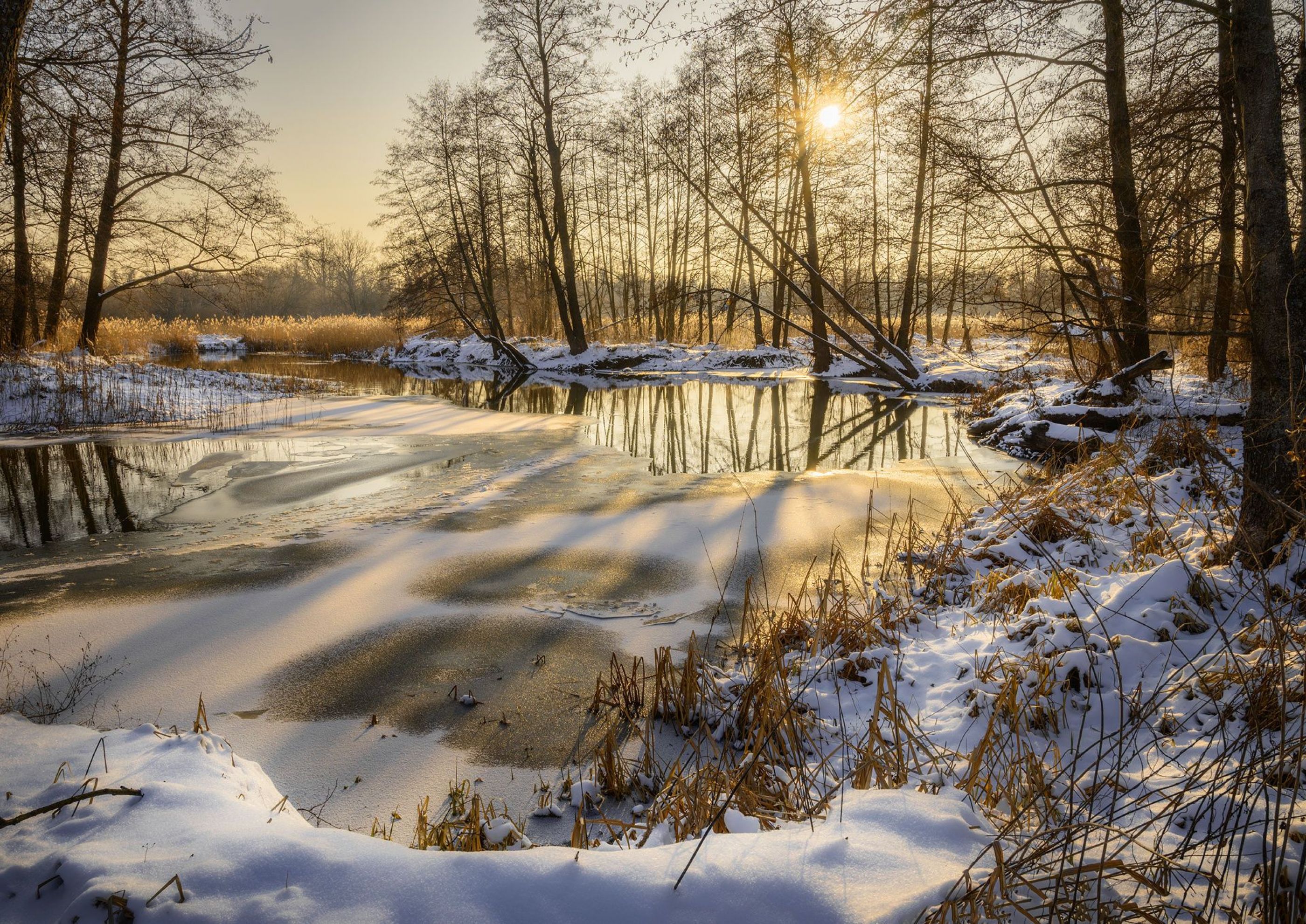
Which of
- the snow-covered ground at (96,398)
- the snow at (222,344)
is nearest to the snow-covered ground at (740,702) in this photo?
the snow-covered ground at (96,398)

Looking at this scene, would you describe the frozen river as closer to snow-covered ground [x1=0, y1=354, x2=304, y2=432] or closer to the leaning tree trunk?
snow-covered ground [x1=0, y1=354, x2=304, y2=432]

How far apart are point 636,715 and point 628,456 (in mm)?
6382

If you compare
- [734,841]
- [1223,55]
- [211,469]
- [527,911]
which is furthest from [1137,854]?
[1223,55]

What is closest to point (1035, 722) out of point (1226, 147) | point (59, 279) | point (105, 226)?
point (1226, 147)

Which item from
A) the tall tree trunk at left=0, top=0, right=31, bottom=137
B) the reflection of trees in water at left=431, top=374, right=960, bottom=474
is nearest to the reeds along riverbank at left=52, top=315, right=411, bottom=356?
the reflection of trees in water at left=431, top=374, right=960, bottom=474

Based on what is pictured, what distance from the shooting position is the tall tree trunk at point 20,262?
10.6 metres

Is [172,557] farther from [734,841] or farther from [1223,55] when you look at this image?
[1223,55]

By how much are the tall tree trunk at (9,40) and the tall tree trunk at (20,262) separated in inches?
340

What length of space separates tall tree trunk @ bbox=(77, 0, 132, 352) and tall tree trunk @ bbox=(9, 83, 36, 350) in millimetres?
943

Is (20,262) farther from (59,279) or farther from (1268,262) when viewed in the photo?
(1268,262)

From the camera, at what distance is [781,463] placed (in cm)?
897

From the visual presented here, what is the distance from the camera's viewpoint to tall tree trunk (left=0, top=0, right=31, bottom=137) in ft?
12.0

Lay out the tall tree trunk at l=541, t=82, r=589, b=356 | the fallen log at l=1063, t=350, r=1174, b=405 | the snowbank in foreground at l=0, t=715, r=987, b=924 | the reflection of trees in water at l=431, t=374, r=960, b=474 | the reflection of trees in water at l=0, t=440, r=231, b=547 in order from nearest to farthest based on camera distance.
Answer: the snowbank in foreground at l=0, t=715, r=987, b=924
the reflection of trees in water at l=0, t=440, r=231, b=547
the fallen log at l=1063, t=350, r=1174, b=405
the reflection of trees in water at l=431, t=374, r=960, b=474
the tall tree trunk at l=541, t=82, r=589, b=356

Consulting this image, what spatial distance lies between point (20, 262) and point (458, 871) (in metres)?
15.9
